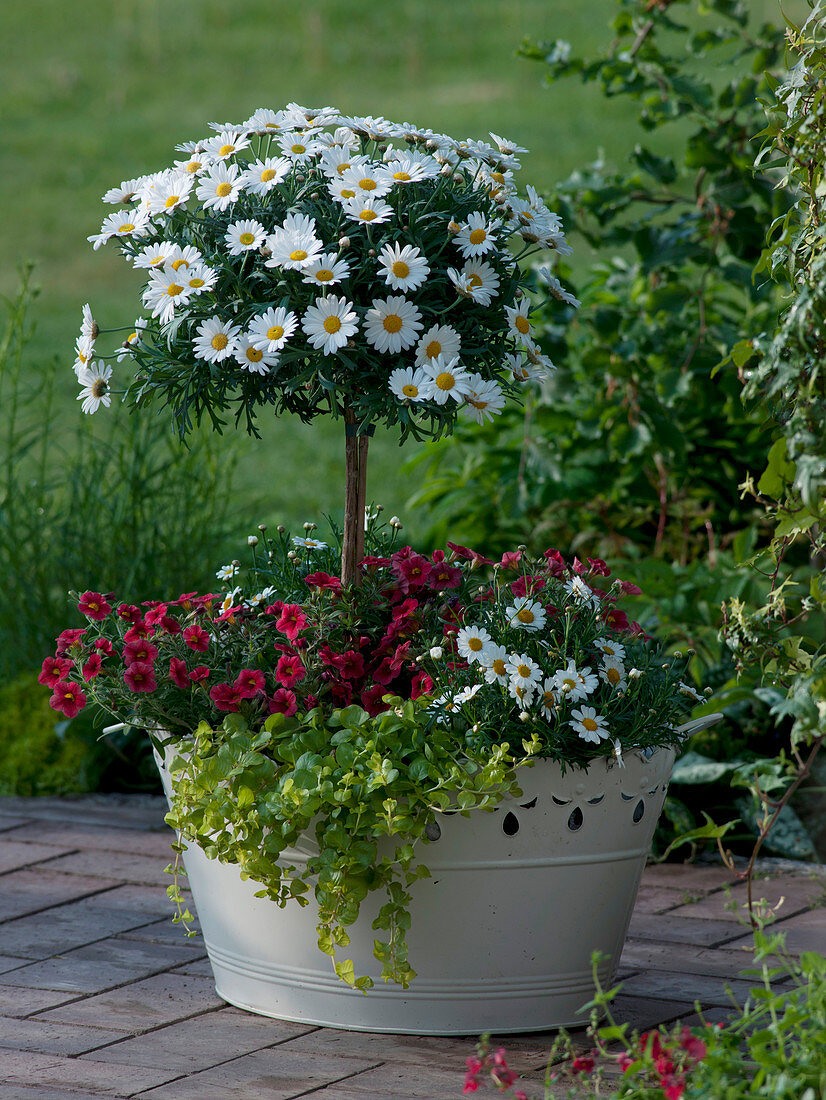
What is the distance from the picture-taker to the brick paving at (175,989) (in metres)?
2.06

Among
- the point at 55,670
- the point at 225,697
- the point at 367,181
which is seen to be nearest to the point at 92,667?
the point at 55,670

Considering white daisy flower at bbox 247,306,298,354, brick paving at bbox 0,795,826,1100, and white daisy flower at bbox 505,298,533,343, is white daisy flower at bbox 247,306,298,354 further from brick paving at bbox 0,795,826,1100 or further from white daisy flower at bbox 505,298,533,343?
brick paving at bbox 0,795,826,1100

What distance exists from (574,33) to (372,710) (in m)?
12.3

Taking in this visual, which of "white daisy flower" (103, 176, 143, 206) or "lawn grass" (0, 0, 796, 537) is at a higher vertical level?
"lawn grass" (0, 0, 796, 537)

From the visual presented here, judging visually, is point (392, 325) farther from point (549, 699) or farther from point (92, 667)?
point (92, 667)

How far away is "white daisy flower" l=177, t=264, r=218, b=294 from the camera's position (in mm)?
2098

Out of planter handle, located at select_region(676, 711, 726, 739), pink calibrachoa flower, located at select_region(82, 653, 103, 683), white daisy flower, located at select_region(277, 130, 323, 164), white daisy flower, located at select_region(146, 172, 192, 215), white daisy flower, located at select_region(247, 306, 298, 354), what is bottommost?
planter handle, located at select_region(676, 711, 726, 739)

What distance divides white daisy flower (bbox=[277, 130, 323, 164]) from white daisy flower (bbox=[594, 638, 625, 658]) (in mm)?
915

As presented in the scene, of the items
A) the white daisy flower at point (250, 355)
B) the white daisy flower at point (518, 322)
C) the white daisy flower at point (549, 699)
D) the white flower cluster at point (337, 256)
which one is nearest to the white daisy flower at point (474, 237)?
the white flower cluster at point (337, 256)

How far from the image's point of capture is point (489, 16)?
14.6 m

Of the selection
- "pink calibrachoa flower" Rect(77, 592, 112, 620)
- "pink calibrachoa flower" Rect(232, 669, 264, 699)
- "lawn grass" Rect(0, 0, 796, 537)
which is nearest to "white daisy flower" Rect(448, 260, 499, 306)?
"pink calibrachoa flower" Rect(232, 669, 264, 699)

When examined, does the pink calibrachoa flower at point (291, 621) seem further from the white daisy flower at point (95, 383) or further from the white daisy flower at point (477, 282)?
the white daisy flower at point (477, 282)

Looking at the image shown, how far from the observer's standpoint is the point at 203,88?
13.7m

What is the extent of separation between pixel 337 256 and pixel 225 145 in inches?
12.6
